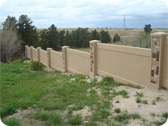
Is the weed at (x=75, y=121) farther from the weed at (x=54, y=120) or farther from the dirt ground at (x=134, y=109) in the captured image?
the weed at (x=54, y=120)

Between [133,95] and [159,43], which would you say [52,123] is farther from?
[159,43]

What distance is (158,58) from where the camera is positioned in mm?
6305

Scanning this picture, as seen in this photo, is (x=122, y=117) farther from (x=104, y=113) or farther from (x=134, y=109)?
(x=134, y=109)

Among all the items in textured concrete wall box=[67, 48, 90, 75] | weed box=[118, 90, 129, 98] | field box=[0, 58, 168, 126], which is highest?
textured concrete wall box=[67, 48, 90, 75]

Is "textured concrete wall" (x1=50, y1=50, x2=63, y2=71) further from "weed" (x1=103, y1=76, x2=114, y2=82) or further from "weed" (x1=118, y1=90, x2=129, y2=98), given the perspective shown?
"weed" (x1=118, y1=90, x2=129, y2=98)

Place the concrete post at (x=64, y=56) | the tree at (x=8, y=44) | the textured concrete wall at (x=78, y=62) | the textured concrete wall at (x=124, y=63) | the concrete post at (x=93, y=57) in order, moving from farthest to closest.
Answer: the tree at (x=8, y=44) < the concrete post at (x=64, y=56) < the textured concrete wall at (x=78, y=62) < the concrete post at (x=93, y=57) < the textured concrete wall at (x=124, y=63)

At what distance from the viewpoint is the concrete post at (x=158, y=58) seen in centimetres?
620

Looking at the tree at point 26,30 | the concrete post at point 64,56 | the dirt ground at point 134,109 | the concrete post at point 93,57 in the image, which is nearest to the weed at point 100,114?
the dirt ground at point 134,109

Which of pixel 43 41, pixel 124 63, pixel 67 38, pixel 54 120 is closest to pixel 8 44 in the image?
pixel 43 41

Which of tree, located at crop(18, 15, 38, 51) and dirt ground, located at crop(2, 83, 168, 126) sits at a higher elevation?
tree, located at crop(18, 15, 38, 51)

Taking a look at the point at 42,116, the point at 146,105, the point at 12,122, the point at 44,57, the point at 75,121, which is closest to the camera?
the point at 12,122

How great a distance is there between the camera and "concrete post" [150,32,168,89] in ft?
20.3

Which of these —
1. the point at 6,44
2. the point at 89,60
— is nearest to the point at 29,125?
the point at 89,60

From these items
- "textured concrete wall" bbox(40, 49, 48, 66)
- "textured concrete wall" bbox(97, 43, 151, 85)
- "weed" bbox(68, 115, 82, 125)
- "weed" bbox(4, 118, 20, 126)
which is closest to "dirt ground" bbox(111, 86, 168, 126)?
"textured concrete wall" bbox(97, 43, 151, 85)
